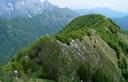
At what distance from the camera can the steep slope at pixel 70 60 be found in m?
39.6

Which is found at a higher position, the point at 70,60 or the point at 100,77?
the point at 70,60

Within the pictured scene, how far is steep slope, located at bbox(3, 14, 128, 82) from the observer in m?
39.6

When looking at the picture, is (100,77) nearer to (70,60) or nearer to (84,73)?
(84,73)

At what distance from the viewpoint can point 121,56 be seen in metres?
62.0

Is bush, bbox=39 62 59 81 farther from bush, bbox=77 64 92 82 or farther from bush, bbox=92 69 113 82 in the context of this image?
bush, bbox=92 69 113 82

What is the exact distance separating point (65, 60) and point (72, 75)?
187 cm

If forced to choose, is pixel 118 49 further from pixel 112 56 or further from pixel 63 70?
pixel 63 70

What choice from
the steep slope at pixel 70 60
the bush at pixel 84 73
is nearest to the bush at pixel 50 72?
the steep slope at pixel 70 60

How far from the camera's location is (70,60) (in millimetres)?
43750

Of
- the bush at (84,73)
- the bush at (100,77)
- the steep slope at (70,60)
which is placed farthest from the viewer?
the bush at (100,77)

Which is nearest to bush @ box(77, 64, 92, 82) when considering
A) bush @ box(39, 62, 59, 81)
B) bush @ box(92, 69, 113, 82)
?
bush @ box(92, 69, 113, 82)

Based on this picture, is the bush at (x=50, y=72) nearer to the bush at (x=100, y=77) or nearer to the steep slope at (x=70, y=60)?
the steep slope at (x=70, y=60)

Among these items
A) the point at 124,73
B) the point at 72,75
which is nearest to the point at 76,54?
the point at 72,75

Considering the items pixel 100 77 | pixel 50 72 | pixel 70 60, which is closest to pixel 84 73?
pixel 70 60
